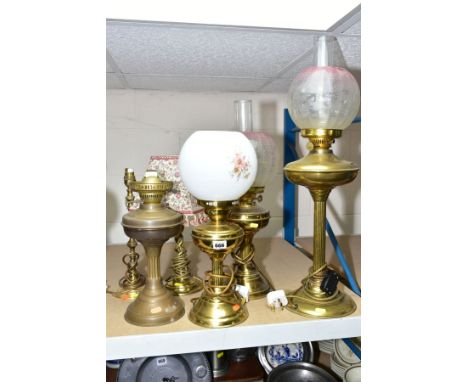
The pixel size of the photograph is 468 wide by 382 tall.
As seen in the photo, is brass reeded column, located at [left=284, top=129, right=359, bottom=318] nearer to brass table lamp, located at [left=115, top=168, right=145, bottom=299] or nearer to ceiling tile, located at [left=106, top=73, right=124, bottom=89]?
brass table lamp, located at [left=115, top=168, right=145, bottom=299]

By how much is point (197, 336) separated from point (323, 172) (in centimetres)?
39

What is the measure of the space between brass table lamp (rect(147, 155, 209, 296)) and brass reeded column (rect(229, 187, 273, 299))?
10 centimetres

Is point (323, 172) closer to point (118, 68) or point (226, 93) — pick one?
point (118, 68)

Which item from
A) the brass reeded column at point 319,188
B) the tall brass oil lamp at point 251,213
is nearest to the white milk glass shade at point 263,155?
the tall brass oil lamp at point 251,213

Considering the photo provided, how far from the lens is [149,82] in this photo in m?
1.29

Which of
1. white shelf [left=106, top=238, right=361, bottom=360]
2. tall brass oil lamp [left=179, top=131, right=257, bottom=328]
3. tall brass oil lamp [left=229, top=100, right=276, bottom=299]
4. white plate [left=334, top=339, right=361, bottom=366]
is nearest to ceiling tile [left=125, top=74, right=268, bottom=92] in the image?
tall brass oil lamp [left=229, top=100, right=276, bottom=299]

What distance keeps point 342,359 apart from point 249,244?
479mm

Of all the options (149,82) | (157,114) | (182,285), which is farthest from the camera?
(157,114)

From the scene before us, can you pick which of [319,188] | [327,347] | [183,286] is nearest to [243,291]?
[183,286]

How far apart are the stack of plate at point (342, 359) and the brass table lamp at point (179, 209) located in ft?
1.58

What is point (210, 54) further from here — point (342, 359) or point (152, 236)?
point (342, 359)

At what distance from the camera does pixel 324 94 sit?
2.28 feet

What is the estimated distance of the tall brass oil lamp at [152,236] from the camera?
72 centimetres

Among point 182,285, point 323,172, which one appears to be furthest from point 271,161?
point 182,285
